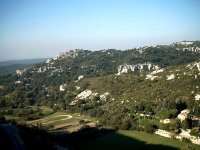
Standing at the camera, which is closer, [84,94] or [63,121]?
[63,121]

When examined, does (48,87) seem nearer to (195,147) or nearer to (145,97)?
(145,97)

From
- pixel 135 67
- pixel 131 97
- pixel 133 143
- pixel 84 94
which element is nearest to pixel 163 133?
pixel 133 143

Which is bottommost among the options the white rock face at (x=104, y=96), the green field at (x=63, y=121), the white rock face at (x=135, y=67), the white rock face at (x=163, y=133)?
the green field at (x=63, y=121)

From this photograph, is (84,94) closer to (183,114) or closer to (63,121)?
(63,121)

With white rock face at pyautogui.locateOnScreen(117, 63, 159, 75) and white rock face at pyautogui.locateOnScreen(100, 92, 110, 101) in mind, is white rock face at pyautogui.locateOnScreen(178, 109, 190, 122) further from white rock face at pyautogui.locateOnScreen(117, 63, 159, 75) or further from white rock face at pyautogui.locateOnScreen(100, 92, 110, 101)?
white rock face at pyautogui.locateOnScreen(117, 63, 159, 75)

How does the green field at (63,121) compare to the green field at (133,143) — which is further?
the green field at (63,121)

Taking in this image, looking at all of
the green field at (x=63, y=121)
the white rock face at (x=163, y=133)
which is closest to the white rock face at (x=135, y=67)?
the green field at (x=63, y=121)

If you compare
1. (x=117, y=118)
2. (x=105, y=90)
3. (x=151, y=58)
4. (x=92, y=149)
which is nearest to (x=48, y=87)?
(x=105, y=90)

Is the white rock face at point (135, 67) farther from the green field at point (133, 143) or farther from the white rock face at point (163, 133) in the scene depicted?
the green field at point (133, 143)

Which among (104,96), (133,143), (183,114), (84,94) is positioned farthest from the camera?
(84,94)
